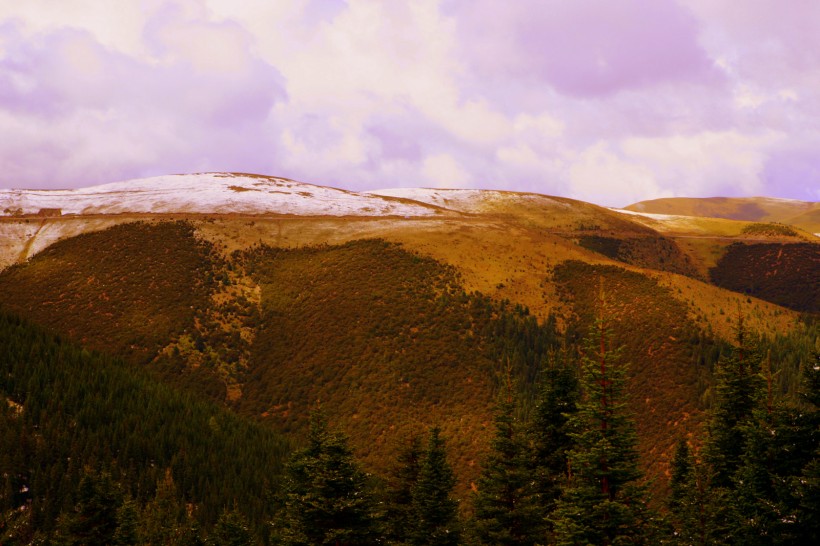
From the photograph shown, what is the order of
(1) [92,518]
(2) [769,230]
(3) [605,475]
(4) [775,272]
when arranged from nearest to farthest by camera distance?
(3) [605,475]
(1) [92,518]
(4) [775,272]
(2) [769,230]

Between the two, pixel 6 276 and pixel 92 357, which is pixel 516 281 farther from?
pixel 6 276

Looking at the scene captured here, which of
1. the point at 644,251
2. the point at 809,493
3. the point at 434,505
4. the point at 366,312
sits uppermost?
the point at 644,251

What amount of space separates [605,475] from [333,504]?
376 inches

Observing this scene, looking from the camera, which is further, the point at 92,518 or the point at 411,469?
the point at 92,518

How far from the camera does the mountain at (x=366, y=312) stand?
5734cm

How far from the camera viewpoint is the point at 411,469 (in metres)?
29.3

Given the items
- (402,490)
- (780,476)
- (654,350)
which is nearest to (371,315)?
(654,350)

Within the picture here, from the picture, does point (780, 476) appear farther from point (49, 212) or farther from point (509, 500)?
point (49, 212)

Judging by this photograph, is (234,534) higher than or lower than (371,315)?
lower

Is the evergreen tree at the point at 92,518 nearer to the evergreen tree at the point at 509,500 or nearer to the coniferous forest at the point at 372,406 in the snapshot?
the coniferous forest at the point at 372,406

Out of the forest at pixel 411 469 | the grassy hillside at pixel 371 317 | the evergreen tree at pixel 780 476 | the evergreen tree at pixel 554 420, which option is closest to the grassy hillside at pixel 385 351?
the grassy hillside at pixel 371 317

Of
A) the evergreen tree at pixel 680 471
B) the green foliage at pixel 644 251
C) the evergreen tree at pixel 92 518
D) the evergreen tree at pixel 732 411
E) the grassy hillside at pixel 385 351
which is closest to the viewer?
the evergreen tree at pixel 732 411

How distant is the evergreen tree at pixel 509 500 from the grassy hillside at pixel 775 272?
441 ft

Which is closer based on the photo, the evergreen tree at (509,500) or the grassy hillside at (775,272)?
the evergreen tree at (509,500)
